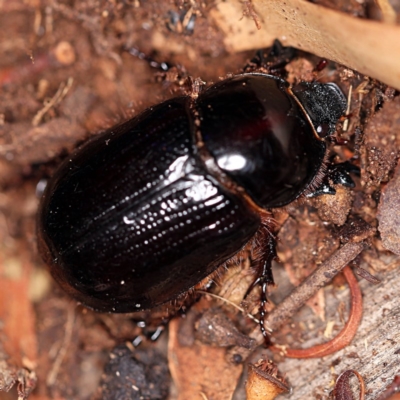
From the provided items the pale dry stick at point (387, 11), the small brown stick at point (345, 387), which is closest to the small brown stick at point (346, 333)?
the small brown stick at point (345, 387)

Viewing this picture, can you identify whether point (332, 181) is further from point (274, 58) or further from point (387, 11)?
point (387, 11)

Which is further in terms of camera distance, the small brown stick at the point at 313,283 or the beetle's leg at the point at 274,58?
the beetle's leg at the point at 274,58

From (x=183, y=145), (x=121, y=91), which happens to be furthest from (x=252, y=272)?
(x=121, y=91)

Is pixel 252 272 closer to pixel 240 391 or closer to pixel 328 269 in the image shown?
pixel 328 269

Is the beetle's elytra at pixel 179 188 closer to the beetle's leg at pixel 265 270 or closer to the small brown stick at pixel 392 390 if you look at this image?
the beetle's leg at pixel 265 270

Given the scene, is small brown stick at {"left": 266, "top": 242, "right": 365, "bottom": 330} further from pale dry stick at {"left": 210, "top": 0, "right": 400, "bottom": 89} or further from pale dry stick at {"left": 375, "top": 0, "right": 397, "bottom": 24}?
pale dry stick at {"left": 375, "top": 0, "right": 397, "bottom": 24}

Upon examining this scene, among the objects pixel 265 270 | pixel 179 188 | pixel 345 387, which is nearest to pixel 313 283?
pixel 265 270
